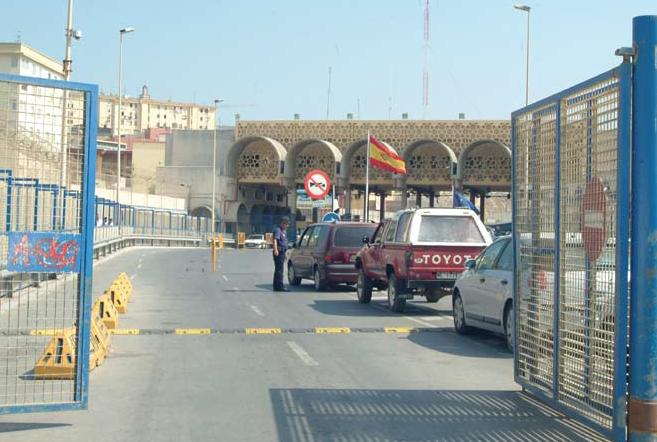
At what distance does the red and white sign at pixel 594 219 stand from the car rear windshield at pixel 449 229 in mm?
10012

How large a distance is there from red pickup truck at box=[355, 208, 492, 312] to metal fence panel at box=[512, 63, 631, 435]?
7.66 meters

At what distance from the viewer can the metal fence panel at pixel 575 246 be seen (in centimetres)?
654

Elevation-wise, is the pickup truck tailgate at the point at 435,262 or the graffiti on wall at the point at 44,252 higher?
the graffiti on wall at the point at 44,252

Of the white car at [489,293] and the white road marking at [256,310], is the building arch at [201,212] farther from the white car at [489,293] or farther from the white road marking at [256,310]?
the white car at [489,293]

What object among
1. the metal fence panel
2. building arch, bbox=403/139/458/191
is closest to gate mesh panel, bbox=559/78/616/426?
the metal fence panel

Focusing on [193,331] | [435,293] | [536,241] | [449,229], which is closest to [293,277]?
[435,293]

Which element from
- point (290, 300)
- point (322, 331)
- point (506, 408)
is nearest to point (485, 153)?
point (290, 300)

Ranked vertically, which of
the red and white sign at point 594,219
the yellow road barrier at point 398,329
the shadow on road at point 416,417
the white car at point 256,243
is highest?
the red and white sign at point 594,219

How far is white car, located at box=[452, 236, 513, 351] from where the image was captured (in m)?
12.4

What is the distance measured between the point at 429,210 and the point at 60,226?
10632mm

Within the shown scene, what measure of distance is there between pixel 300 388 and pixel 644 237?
4535 mm

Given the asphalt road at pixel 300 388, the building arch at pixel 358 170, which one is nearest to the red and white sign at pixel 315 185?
the asphalt road at pixel 300 388

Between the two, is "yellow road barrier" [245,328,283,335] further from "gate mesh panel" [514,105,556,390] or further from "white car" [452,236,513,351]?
"gate mesh panel" [514,105,556,390]

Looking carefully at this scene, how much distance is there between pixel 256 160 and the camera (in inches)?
3022
